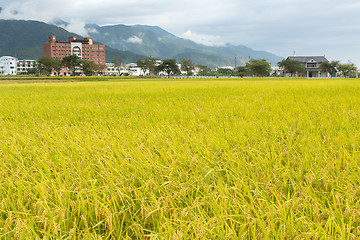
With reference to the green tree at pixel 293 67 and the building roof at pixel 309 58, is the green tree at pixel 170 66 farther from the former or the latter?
the building roof at pixel 309 58

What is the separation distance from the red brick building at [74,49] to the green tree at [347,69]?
120886mm

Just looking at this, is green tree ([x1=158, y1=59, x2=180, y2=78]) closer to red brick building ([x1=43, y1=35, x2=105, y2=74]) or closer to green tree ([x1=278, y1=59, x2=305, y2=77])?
green tree ([x1=278, y1=59, x2=305, y2=77])

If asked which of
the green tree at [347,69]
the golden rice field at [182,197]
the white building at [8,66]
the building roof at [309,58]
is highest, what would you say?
the white building at [8,66]

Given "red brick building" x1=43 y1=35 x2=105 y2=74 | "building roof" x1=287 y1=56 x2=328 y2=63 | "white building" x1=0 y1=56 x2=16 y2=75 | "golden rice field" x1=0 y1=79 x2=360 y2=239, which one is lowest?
"golden rice field" x1=0 y1=79 x2=360 y2=239

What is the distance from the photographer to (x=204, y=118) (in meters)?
4.57

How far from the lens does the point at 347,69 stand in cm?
9406

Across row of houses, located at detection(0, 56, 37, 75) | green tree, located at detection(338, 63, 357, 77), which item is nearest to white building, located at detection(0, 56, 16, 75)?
row of houses, located at detection(0, 56, 37, 75)

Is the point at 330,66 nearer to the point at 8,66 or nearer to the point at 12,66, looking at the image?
the point at 12,66

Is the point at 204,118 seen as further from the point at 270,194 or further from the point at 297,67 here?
the point at 297,67

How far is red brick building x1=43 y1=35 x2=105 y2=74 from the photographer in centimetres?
16900

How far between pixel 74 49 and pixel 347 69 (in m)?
136

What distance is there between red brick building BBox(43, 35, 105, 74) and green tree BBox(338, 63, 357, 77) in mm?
120886

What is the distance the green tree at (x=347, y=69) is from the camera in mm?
93144

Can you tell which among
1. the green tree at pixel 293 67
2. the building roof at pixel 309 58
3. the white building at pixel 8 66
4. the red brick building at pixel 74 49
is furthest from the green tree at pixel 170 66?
the white building at pixel 8 66
